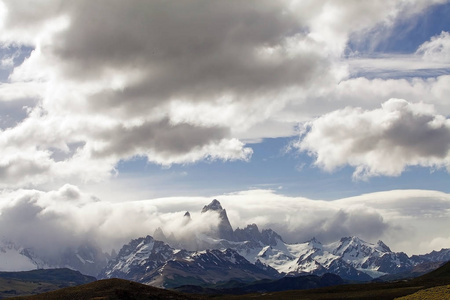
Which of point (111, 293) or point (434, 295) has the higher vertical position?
point (111, 293)

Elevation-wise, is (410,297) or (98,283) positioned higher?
(98,283)

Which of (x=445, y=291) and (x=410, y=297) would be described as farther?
(x=410, y=297)

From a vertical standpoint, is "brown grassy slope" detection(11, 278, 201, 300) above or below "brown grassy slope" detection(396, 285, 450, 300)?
above

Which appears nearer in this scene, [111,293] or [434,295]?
[111,293]

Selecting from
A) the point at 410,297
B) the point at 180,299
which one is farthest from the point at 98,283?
the point at 410,297

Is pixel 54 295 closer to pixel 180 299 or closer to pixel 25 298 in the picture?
pixel 25 298

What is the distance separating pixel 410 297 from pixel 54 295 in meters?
121

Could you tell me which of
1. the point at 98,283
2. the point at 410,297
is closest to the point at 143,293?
the point at 98,283

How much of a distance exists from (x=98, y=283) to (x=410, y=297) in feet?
361

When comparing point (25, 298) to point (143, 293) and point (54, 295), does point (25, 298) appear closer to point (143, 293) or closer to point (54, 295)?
point (54, 295)

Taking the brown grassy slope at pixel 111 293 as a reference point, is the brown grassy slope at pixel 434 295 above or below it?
below

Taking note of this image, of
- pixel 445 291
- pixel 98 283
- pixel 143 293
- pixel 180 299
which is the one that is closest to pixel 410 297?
pixel 445 291

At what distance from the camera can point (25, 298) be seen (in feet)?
555

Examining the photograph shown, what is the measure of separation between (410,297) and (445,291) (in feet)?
46.1
